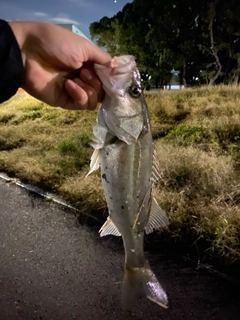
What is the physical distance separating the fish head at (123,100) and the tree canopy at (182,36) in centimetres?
1451

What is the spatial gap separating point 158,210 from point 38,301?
92.3 inches

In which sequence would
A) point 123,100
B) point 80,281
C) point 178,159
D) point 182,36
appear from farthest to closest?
1. point 182,36
2. point 178,159
3. point 80,281
4. point 123,100

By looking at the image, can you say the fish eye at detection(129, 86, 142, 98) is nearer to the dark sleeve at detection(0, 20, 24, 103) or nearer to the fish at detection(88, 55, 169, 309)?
the fish at detection(88, 55, 169, 309)

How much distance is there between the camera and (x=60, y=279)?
4219 mm

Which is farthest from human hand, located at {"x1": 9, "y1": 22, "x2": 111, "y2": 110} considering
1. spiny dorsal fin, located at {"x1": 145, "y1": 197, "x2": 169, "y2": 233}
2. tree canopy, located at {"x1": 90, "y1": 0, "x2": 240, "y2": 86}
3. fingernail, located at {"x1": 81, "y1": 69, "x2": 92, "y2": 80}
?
tree canopy, located at {"x1": 90, "y1": 0, "x2": 240, "y2": 86}

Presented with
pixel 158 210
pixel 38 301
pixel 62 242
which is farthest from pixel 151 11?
pixel 158 210

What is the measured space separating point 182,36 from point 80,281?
47.0 ft

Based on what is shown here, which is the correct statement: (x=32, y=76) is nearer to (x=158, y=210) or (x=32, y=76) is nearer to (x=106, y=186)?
(x=106, y=186)

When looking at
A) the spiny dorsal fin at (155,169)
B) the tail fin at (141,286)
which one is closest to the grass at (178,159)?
the tail fin at (141,286)

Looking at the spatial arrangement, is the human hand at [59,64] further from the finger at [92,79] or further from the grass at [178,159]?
the grass at [178,159]

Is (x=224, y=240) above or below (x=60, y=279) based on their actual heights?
above

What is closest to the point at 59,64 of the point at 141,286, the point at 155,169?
the point at 155,169

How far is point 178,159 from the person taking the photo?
6.44 metres

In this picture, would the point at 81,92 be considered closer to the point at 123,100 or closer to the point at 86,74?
the point at 86,74
